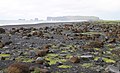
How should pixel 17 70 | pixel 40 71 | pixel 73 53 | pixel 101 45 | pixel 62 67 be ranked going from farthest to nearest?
pixel 101 45, pixel 73 53, pixel 62 67, pixel 40 71, pixel 17 70

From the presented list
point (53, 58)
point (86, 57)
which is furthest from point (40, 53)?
point (86, 57)

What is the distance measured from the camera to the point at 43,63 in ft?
29.0

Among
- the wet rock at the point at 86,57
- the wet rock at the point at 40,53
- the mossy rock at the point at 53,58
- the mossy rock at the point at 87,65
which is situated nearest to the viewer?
the mossy rock at the point at 87,65

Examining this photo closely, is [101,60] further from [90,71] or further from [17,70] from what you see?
[17,70]

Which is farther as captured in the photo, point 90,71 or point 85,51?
point 85,51

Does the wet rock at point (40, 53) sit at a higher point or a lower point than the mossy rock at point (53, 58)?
higher

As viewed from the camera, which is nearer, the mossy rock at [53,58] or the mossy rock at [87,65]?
the mossy rock at [87,65]

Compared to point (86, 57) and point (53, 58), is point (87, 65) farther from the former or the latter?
point (53, 58)

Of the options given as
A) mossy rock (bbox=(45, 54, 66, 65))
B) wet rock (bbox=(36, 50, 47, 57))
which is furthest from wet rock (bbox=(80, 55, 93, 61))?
wet rock (bbox=(36, 50, 47, 57))

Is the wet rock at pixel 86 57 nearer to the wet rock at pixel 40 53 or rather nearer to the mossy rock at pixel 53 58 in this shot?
the mossy rock at pixel 53 58

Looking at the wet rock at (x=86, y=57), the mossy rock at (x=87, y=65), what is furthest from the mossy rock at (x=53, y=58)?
the mossy rock at (x=87, y=65)

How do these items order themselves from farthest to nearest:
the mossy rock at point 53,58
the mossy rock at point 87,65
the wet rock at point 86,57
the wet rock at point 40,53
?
1. the wet rock at point 40,53
2. the wet rock at point 86,57
3. the mossy rock at point 53,58
4. the mossy rock at point 87,65

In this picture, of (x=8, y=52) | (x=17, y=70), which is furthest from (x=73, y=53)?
(x=17, y=70)

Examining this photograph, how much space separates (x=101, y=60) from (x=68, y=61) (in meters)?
0.96
